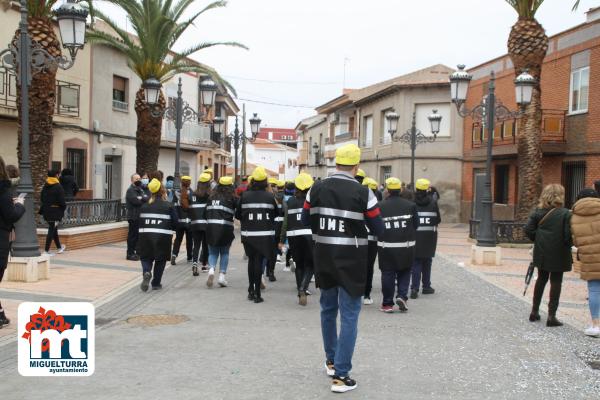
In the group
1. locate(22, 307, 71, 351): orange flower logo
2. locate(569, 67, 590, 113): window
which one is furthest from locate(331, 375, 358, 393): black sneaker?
locate(569, 67, 590, 113): window

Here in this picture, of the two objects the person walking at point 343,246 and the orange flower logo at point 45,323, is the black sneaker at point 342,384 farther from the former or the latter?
the orange flower logo at point 45,323

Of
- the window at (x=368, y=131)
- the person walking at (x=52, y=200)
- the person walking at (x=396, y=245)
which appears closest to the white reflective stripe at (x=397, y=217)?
the person walking at (x=396, y=245)

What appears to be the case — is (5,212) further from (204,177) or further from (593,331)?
(593,331)

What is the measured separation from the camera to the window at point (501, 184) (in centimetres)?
2556

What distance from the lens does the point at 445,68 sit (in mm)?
35000

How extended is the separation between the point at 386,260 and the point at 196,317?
2.56m

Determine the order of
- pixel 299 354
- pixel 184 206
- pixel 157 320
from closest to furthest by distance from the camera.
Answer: pixel 299 354 < pixel 157 320 < pixel 184 206

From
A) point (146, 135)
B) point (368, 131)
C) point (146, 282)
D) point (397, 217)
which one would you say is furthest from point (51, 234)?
point (368, 131)

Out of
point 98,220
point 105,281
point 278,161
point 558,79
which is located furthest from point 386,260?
point 278,161

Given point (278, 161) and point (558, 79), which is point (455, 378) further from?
point (278, 161)

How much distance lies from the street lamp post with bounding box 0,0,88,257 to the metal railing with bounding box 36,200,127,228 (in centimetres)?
447

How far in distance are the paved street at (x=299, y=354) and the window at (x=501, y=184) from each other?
56.5 ft
